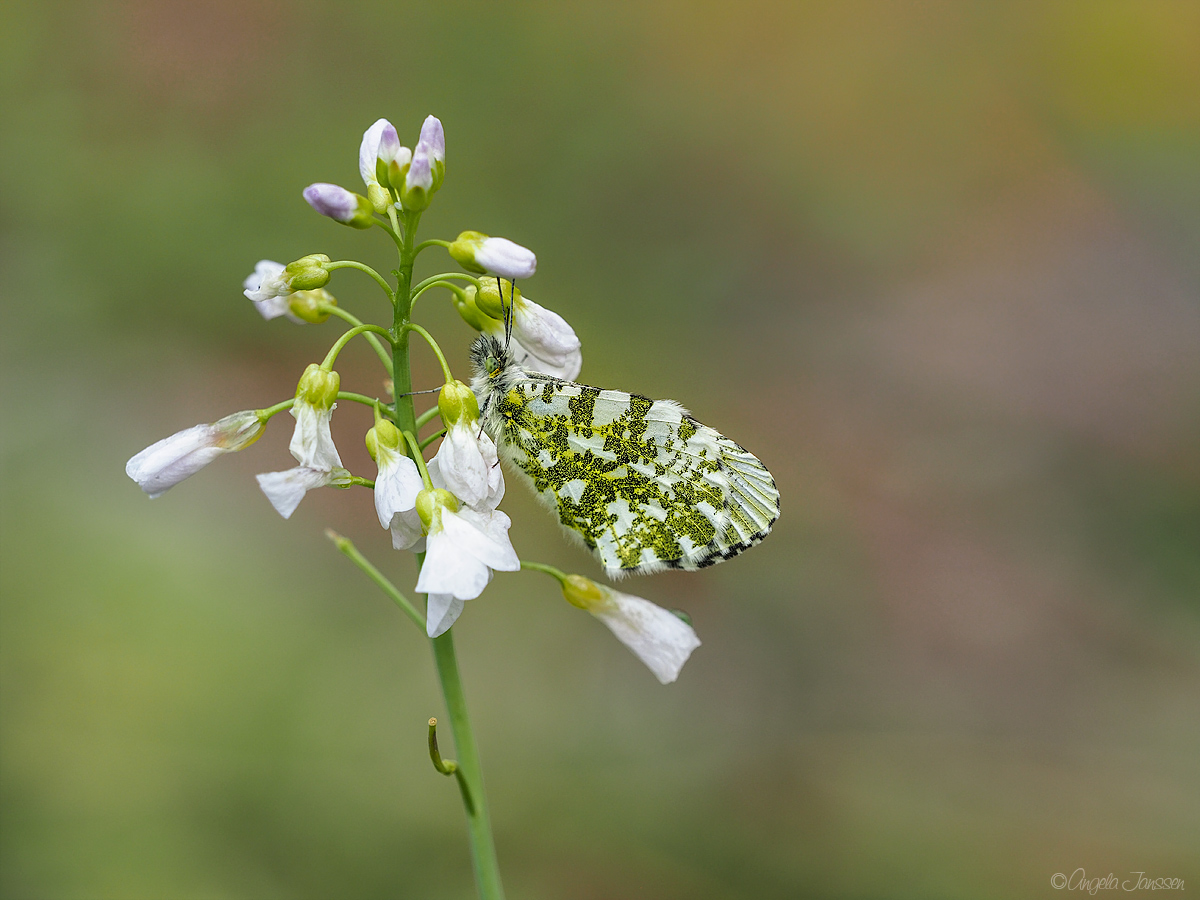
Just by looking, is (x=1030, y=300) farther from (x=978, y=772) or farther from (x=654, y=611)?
(x=654, y=611)

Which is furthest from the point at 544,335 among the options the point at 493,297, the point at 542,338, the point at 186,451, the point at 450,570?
the point at 186,451

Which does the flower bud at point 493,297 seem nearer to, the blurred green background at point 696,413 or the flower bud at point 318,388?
the flower bud at point 318,388

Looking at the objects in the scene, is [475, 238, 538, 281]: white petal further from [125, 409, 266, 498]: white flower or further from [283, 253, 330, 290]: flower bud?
[125, 409, 266, 498]: white flower

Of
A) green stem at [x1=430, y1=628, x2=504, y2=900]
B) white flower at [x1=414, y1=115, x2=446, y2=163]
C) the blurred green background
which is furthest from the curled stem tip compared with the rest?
the blurred green background

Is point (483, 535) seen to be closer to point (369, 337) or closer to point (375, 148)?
point (369, 337)

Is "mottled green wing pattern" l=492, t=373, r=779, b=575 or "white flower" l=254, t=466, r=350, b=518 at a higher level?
"mottled green wing pattern" l=492, t=373, r=779, b=575
